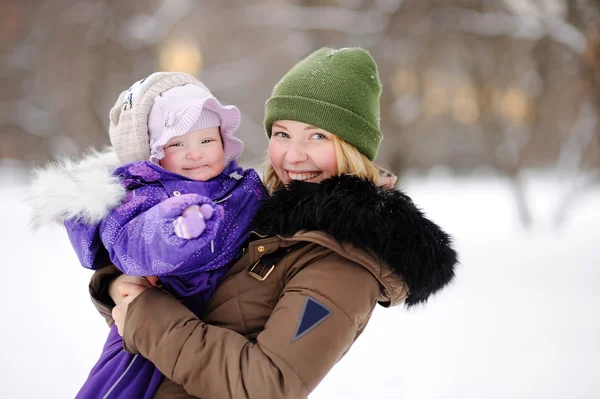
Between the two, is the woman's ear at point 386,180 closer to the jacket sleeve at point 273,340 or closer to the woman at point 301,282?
the woman at point 301,282

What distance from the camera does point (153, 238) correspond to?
130 cm

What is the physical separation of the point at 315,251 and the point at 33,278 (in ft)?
19.7

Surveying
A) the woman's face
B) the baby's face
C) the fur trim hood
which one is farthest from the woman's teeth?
the fur trim hood

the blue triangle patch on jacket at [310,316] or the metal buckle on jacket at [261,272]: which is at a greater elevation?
the metal buckle on jacket at [261,272]

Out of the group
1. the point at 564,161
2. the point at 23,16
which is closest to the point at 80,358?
the point at 564,161

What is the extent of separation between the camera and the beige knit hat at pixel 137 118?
64.5 inches

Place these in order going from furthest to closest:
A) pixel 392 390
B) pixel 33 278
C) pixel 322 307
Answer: pixel 33 278 < pixel 392 390 < pixel 322 307

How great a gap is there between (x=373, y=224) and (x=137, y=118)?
0.84m

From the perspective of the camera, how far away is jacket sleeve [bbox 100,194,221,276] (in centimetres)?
128

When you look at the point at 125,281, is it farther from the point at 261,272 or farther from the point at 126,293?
the point at 261,272

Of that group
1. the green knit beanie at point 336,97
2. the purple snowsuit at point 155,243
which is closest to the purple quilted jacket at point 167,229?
the purple snowsuit at point 155,243

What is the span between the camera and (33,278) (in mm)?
6328

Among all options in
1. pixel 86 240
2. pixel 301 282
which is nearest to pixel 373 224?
A: pixel 301 282

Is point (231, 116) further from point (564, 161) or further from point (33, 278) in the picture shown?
point (564, 161)
